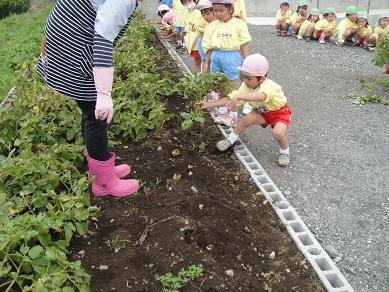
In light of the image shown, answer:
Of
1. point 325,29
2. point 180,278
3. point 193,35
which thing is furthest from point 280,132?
point 325,29

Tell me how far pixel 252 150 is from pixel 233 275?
1822 millimetres

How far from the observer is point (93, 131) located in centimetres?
292

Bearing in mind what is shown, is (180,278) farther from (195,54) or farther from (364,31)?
(364,31)

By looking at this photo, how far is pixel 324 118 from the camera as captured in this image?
16.3 feet

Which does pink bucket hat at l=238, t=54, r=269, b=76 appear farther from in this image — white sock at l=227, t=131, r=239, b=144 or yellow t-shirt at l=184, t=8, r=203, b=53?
yellow t-shirt at l=184, t=8, r=203, b=53

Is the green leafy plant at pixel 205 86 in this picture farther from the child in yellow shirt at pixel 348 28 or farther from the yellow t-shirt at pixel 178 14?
the child in yellow shirt at pixel 348 28

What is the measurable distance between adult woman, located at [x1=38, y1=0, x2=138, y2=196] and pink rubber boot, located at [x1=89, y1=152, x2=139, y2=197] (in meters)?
0.02

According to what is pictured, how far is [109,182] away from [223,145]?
3.95 ft

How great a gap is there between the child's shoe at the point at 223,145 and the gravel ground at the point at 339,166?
0.96 ft

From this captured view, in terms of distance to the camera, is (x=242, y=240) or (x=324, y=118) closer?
(x=242, y=240)

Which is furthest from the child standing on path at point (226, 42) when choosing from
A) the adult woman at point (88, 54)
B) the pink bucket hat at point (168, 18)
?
the pink bucket hat at point (168, 18)

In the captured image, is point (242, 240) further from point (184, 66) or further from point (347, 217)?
point (184, 66)

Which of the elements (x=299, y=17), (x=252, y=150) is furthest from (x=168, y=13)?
(x=252, y=150)

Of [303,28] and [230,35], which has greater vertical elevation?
[230,35]
